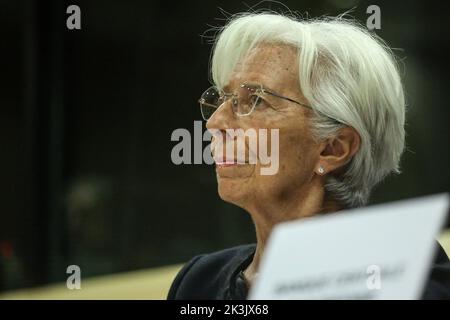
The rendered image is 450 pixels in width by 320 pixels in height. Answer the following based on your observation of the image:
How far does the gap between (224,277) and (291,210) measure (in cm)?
19

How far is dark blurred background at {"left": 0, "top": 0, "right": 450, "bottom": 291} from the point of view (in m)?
1.63

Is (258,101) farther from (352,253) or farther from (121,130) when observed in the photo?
(121,130)

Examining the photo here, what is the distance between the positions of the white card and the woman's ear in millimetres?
462

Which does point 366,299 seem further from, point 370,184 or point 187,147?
point 187,147

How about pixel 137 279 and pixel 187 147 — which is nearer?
pixel 187 147

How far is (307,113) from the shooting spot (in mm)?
1112

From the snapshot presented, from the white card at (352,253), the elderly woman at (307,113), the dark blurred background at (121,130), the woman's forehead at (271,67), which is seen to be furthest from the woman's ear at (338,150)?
the white card at (352,253)

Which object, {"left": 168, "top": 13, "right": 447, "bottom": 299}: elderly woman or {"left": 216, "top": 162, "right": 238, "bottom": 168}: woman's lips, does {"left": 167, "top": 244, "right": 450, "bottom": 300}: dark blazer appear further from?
{"left": 216, "top": 162, "right": 238, "bottom": 168}: woman's lips

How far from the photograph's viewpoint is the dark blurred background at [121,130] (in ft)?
5.36

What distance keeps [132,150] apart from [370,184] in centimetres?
114

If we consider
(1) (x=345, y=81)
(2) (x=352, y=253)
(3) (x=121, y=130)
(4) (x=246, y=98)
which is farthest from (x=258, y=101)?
(3) (x=121, y=130)

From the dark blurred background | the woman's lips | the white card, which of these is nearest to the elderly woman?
the woman's lips

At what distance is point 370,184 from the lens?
1176 mm
